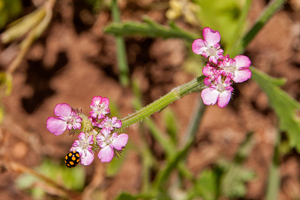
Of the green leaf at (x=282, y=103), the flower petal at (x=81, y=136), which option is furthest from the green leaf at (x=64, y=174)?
the green leaf at (x=282, y=103)

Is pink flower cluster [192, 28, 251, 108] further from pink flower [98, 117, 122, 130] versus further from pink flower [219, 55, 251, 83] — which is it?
pink flower [98, 117, 122, 130]

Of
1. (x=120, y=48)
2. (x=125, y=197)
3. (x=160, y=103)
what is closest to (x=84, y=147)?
(x=160, y=103)

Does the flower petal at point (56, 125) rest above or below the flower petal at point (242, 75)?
below

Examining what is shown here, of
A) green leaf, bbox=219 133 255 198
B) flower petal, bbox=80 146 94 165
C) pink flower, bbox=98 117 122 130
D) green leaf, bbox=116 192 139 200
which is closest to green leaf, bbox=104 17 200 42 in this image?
pink flower, bbox=98 117 122 130

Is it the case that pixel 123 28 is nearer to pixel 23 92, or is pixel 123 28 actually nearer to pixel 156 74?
pixel 156 74

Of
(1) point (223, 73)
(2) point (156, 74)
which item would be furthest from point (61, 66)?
(1) point (223, 73)

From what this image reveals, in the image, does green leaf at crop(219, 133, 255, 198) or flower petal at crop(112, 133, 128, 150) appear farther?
green leaf at crop(219, 133, 255, 198)

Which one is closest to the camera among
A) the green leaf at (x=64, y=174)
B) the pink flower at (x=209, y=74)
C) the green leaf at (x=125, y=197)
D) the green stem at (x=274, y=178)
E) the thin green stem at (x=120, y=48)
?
the pink flower at (x=209, y=74)

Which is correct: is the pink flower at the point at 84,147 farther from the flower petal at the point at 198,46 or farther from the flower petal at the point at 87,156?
the flower petal at the point at 198,46
